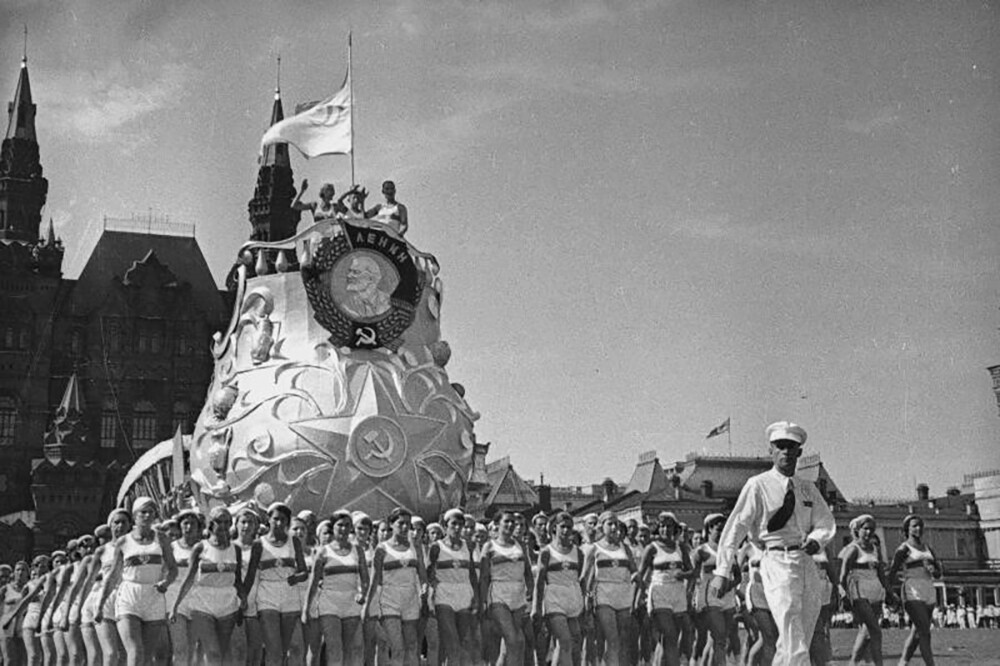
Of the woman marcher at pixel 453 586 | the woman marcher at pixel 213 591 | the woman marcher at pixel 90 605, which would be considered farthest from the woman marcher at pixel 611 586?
the woman marcher at pixel 90 605

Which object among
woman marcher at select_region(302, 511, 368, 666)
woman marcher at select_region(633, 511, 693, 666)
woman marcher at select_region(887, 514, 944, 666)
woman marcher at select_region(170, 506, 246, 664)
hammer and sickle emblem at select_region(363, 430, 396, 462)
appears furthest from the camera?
hammer and sickle emblem at select_region(363, 430, 396, 462)

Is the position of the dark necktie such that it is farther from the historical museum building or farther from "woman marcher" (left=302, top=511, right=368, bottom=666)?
the historical museum building

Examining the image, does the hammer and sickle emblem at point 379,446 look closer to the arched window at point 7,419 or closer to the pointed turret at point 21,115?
the arched window at point 7,419

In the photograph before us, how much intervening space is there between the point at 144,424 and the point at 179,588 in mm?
44232

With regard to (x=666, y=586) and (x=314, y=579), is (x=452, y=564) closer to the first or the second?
(x=314, y=579)

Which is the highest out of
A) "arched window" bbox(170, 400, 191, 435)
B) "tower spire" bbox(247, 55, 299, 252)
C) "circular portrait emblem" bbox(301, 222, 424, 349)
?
"tower spire" bbox(247, 55, 299, 252)

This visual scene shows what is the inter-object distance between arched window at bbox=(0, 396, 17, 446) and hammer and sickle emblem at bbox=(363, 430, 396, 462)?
3584 centimetres

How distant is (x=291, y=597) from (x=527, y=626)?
3120mm

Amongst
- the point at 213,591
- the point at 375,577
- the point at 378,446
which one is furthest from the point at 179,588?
the point at 378,446

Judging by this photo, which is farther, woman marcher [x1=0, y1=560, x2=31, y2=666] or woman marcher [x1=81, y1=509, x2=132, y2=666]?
woman marcher [x1=0, y1=560, x2=31, y2=666]

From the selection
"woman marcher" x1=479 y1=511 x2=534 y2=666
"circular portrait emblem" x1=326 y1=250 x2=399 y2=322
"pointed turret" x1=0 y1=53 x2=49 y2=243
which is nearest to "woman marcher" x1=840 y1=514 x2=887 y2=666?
"woman marcher" x1=479 y1=511 x2=534 y2=666

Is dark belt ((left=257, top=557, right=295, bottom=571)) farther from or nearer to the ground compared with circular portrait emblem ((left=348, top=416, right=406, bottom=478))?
nearer to the ground

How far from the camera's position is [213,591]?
13.1 meters

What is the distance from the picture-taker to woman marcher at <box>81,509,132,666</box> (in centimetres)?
1316
